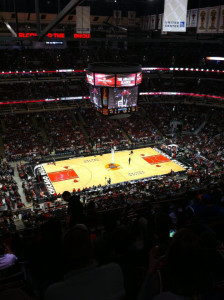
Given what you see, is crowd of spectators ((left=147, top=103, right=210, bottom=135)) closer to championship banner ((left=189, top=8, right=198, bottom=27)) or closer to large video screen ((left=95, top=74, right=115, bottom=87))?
large video screen ((left=95, top=74, right=115, bottom=87))

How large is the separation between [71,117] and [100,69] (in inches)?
567

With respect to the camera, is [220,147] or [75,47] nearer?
[220,147]

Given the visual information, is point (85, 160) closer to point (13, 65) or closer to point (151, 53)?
point (13, 65)

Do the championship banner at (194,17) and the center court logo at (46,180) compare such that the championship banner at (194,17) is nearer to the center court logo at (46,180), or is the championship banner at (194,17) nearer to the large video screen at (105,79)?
the large video screen at (105,79)

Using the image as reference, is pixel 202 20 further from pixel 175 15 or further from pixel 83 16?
pixel 83 16

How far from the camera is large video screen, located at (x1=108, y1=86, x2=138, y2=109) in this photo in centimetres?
2601

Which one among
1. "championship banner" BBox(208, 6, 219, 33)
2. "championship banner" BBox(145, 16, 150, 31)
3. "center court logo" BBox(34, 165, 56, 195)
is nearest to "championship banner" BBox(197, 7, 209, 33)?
"championship banner" BBox(208, 6, 219, 33)

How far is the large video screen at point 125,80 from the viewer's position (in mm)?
24906

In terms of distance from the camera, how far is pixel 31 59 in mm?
40125

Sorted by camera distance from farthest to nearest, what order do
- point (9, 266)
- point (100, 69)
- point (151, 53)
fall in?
1. point (151, 53)
2. point (100, 69)
3. point (9, 266)

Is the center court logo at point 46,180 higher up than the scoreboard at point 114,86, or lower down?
lower down

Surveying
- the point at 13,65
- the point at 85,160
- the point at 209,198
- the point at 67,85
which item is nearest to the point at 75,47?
the point at 67,85

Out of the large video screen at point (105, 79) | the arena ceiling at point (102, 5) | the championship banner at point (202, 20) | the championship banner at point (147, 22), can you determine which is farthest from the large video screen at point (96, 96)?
the arena ceiling at point (102, 5)

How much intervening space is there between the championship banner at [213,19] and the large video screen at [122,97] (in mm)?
8836
